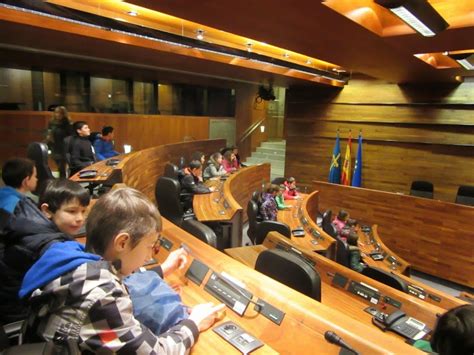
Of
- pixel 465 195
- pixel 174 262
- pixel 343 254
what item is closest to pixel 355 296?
pixel 174 262

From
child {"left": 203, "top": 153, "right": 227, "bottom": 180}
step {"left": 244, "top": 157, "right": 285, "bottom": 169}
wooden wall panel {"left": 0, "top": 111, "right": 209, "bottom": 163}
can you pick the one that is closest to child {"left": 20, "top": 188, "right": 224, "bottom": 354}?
wooden wall panel {"left": 0, "top": 111, "right": 209, "bottom": 163}

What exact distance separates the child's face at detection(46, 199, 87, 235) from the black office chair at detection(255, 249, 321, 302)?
949 millimetres

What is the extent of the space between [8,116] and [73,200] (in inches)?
226

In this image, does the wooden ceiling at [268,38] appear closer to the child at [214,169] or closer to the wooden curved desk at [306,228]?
the child at [214,169]

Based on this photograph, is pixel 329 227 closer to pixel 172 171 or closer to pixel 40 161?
pixel 172 171

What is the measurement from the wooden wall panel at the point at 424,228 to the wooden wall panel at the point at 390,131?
176 centimetres

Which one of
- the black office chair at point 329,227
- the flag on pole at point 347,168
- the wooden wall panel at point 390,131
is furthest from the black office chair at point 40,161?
the wooden wall panel at point 390,131

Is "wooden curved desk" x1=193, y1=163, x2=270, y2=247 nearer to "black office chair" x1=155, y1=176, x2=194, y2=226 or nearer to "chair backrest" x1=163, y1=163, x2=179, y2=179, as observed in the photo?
"black office chair" x1=155, y1=176, x2=194, y2=226

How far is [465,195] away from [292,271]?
257 inches

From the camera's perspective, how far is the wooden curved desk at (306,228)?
13.9 feet

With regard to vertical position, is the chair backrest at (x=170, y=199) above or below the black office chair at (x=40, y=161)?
below

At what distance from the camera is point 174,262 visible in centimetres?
160

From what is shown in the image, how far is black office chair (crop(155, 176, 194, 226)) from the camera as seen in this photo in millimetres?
4121

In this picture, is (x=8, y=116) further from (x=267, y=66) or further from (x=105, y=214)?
(x=105, y=214)
